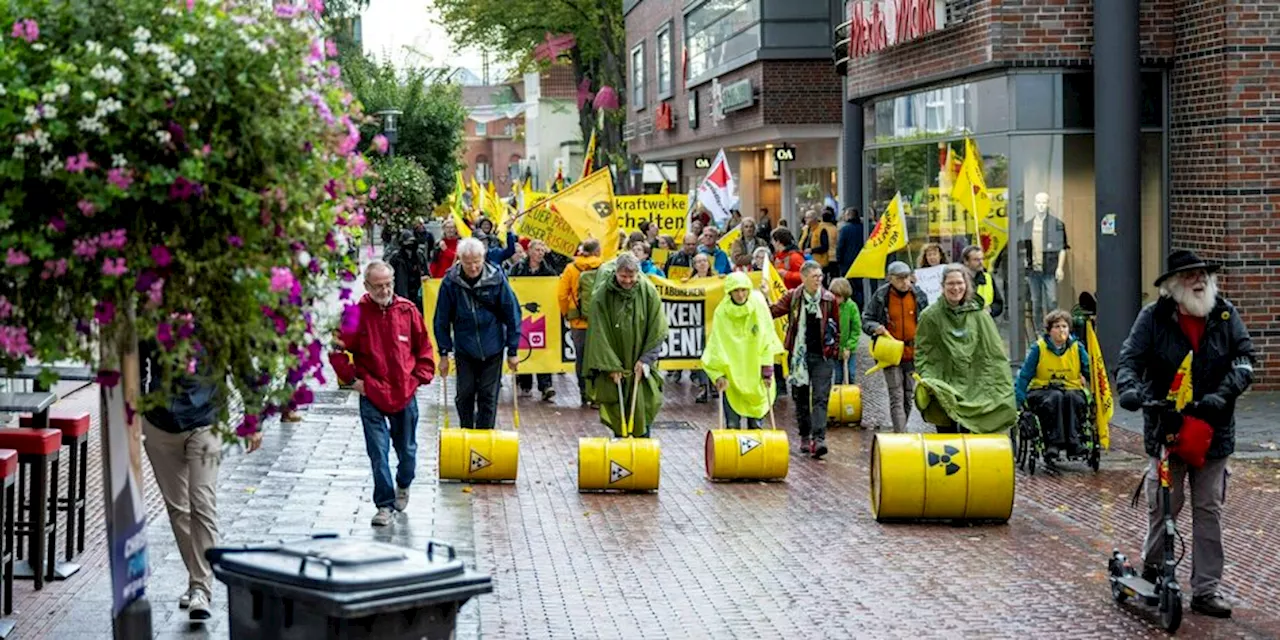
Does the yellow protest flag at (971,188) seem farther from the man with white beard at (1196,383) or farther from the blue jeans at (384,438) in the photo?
the man with white beard at (1196,383)

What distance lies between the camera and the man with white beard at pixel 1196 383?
9.79m

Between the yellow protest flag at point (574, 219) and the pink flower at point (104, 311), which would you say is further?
the yellow protest flag at point (574, 219)

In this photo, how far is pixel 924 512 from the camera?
12625 millimetres

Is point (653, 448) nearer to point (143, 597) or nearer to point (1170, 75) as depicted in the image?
point (143, 597)

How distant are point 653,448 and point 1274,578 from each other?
4.71 m

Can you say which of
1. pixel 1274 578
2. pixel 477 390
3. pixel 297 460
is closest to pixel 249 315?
pixel 1274 578

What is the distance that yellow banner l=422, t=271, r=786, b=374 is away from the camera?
20.0 m

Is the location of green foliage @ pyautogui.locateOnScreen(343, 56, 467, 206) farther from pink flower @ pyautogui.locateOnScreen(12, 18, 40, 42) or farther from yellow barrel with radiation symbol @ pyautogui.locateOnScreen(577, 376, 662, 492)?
pink flower @ pyautogui.locateOnScreen(12, 18, 40, 42)

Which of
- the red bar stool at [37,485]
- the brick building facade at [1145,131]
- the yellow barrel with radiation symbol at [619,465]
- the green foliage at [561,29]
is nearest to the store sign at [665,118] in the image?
the green foliage at [561,29]

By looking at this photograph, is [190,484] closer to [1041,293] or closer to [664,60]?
[1041,293]

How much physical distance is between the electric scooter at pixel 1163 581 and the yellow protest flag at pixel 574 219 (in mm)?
12990

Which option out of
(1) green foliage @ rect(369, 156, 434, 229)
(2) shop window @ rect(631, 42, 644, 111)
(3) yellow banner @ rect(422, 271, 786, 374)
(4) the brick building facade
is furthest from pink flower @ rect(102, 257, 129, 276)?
(2) shop window @ rect(631, 42, 644, 111)

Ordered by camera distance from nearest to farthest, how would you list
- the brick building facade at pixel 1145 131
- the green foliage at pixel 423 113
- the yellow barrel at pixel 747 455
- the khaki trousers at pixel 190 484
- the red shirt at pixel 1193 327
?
1. the khaki trousers at pixel 190 484
2. the red shirt at pixel 1193 327
3. the yellow barrel at pixel 747 455
4. the brick building facade at pixel 1145 131
5. the green foliage at pixel 423 113

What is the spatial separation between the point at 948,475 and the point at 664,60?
38.0 m
